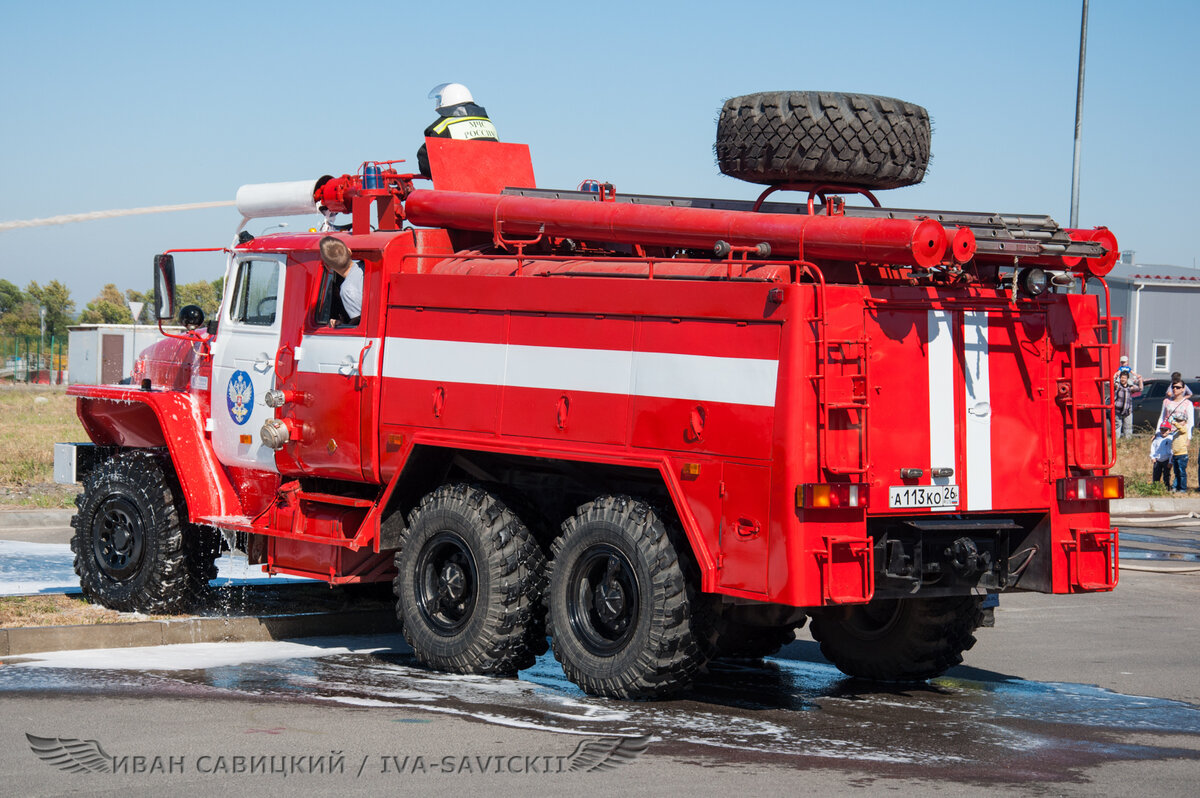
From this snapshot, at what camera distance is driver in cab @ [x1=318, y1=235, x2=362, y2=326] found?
995 cm

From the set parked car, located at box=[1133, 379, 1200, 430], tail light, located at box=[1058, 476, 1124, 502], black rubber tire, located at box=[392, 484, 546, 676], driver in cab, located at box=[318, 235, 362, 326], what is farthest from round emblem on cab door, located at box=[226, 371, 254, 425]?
parked car, located at box=[1133, 379, 1200, 430]

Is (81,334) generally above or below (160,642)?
above

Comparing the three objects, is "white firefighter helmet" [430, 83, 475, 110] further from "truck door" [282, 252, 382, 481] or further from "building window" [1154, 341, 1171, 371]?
"building window" [1154, 341, 1171, 371]

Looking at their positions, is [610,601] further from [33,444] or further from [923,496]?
[33,444]

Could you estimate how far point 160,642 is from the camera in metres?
10.0

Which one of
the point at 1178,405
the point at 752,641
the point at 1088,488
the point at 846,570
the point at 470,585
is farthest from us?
the point at 1178,405

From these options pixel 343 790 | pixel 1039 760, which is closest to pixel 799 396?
pixel 1039 760

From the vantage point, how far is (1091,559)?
8.78 metres

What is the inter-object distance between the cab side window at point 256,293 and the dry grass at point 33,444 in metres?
7.89

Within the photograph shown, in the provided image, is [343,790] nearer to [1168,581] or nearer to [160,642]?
[160,642]

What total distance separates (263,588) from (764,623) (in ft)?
17.6

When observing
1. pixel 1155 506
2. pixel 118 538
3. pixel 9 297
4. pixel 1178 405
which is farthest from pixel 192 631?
pixel 9 297

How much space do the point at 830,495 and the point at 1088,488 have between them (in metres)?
2.06

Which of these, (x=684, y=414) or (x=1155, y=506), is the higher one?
(x=684, y=414)
